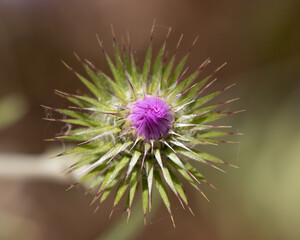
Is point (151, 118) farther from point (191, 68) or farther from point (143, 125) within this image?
point (191, 68)

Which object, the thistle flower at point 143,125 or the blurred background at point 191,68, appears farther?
the blurred background at point 191,68

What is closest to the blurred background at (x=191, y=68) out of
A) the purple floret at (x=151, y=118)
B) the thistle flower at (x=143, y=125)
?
the thistle flower at (x=143, y=125)

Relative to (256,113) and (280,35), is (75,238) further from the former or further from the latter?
(280,35)

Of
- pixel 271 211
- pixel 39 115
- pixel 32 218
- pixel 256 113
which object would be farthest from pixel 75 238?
pixel 256 113

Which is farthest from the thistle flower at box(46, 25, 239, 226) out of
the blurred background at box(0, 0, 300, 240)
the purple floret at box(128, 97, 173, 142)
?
the blurred background at box(0, 0, 300, 240)

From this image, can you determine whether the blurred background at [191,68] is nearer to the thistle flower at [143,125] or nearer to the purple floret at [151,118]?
the thistle flower at [143,125]
